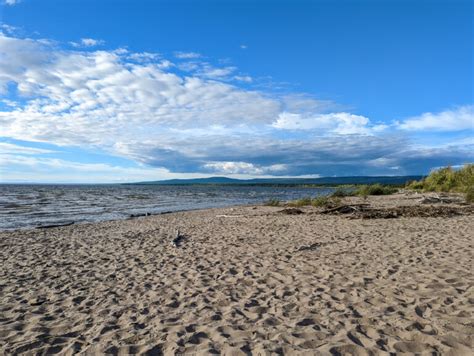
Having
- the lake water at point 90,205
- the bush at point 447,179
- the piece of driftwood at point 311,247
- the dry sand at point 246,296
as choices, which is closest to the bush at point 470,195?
the bush at point 447,179

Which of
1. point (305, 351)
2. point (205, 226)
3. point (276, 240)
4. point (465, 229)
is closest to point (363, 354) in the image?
point (305, 351)

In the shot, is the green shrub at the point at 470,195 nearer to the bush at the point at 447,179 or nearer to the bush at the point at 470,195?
the bush at the point at 470,195

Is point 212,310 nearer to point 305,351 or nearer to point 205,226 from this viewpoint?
point 305,351

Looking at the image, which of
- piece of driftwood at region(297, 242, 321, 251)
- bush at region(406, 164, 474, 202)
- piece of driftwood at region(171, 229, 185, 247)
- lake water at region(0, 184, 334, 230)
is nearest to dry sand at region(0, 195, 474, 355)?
piece of driftwood at region(297, 242, 321, 251)

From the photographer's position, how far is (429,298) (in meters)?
5.32

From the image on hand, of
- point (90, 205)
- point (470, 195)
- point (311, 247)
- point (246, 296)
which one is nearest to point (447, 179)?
point (470, 195)

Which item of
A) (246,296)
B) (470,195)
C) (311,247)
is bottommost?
(246,296)

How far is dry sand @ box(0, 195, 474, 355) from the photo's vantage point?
418 cm

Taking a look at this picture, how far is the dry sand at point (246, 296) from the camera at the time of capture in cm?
418

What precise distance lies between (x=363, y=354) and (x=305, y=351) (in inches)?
→ 24.6

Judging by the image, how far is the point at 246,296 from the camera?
5758 millimetres

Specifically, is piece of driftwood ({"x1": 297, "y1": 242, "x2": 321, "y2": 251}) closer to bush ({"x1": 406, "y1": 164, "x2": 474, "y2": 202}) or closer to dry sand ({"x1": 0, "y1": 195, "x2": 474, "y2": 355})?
dry sand ({"x1": 0, "y1": 195, "x2": 474, "y2": 355})

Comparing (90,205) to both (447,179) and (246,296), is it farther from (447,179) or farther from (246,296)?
(447,179)

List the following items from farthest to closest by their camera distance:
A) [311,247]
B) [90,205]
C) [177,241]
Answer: [90,205] < [177,241] < [311,247]
